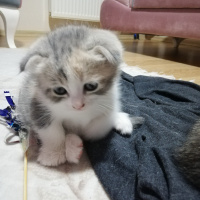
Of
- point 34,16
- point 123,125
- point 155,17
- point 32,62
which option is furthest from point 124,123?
point 34,16

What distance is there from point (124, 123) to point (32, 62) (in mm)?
439

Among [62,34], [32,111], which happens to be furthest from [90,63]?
[32,111]

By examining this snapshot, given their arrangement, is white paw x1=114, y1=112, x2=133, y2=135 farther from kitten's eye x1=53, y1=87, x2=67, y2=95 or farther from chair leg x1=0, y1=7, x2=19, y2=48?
chair leg x1=0, y1=7, x2=19, y2=48

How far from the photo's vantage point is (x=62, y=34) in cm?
78

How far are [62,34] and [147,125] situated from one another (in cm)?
51

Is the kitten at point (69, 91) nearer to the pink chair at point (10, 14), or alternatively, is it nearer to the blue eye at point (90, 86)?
the blue eye at point (90, 86)

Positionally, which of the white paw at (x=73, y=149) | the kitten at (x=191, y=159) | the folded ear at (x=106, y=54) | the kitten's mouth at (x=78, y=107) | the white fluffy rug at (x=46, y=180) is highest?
the folded ear at (x=106, y=54)

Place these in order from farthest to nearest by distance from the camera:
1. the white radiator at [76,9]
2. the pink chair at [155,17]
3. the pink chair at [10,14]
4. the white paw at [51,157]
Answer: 1. the white radiator at [76,9]
2. the pink chair at [10,14]
3. the pink chair at [155,17]
4. the white paw at [51,157]

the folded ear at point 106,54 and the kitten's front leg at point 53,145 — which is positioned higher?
the folded ear at point 106,54

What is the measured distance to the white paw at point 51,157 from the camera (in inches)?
30.7

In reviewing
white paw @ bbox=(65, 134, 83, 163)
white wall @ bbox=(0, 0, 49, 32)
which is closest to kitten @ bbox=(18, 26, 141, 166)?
white paw @ bbox=(65, 134, 83, 163)

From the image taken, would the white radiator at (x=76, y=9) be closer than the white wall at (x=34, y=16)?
Yes

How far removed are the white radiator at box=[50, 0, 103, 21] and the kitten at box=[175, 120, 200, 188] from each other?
3.43 meters

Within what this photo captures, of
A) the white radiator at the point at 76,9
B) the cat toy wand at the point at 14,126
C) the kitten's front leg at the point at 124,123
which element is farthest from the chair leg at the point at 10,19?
the kitten's front leg at the point at 124,123
